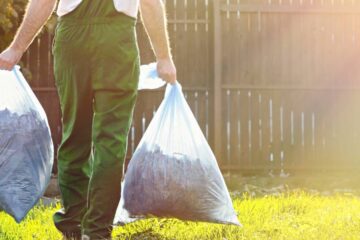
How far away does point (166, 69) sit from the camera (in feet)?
9.83

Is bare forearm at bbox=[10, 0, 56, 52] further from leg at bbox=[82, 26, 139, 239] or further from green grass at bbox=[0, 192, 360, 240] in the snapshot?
green grass at bbox=[0, 192, 360, 240]

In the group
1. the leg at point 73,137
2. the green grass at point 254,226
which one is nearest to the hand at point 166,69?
the leg at point 73,137

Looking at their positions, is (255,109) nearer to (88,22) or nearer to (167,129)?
(167,129)

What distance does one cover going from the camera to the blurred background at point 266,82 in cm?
738

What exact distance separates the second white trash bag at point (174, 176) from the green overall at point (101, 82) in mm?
443

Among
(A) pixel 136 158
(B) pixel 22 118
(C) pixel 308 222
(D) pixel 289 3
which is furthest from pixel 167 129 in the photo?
(D) pixel 289 3

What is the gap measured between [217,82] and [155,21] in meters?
4.45

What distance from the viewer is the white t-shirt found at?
2.71m

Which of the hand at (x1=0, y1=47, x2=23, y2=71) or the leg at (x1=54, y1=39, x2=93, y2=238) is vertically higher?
the hand at (x1=0, y1=47, x2=23, y2=71)

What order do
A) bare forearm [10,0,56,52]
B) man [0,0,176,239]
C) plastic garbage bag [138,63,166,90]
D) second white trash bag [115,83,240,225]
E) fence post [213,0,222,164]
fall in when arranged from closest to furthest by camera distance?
man [0,0,176,239]
bare forearm [10,0,56,52]
second white trash bag [115,83,240,225]
plastic garbage bag [138,63,166,90]
fence post [213,0,222,164]

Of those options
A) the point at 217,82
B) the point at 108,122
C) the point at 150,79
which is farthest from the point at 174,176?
the point at 217,82

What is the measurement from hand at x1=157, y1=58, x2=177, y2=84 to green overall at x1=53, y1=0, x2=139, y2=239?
213mm

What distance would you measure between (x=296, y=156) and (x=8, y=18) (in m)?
3.25

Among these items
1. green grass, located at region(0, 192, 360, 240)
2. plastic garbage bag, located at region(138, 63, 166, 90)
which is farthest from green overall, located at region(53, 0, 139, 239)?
green grass, located at region(0, 192, 360, 240)
